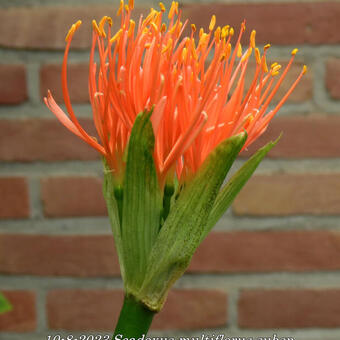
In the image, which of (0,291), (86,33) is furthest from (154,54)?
(0,291)

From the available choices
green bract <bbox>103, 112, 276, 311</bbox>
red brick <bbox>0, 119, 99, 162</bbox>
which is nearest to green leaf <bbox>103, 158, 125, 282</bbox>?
green bract <bbox>103, 112, 276, 311</bbox>

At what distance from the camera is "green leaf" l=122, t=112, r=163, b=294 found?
18cm

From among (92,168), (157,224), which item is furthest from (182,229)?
(92,168)

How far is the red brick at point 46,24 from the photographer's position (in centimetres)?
48

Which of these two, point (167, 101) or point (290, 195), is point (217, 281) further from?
point (167, 101)

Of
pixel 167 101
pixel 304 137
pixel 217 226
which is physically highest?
pixel 167 101

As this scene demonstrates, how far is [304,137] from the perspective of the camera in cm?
50

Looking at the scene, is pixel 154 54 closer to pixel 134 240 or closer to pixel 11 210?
pixel 134 240

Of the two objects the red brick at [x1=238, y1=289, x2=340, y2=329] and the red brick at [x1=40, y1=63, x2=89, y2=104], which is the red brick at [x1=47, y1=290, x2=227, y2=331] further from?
the red brick at [x1=40, y1=63, x2=89, y2=104]

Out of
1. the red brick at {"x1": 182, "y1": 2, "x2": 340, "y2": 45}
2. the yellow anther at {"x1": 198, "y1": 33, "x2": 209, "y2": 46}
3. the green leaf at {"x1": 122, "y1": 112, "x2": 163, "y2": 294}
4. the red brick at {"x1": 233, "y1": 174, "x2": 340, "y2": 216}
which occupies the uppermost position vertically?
the yellow anther at {"x1": 198, "y1": 33, "x2": 209, "y2": 46}

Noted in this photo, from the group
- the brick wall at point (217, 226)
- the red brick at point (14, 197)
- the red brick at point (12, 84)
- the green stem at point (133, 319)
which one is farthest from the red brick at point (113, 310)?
the green stem at point (133, 319)

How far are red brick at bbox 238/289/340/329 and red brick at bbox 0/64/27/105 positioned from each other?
12.9 inches

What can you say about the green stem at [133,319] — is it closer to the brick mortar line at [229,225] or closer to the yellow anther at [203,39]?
the yellow anther at [203,39]

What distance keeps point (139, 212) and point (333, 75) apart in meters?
0.37
